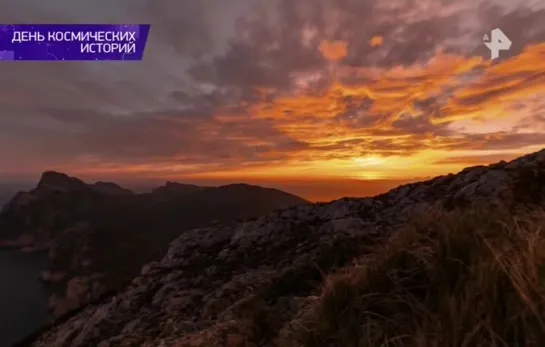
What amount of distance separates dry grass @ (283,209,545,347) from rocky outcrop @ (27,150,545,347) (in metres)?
1.43

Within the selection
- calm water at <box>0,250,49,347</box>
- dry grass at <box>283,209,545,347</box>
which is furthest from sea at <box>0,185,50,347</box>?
dry grass at <box>283,209,545,347</box>

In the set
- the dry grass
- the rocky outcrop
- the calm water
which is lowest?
the calm water

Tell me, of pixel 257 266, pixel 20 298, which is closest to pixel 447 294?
pixel 257 266

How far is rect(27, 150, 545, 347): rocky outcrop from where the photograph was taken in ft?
21.7

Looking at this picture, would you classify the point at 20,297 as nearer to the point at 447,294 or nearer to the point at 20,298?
the point at 20,298

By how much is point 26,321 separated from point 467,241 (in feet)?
337

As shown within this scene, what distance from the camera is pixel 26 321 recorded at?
274ft

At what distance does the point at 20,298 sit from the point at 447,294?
12654cm

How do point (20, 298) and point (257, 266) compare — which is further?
point (20, 298)

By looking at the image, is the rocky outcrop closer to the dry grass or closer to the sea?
the dry grass

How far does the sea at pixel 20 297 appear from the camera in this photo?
249 feet

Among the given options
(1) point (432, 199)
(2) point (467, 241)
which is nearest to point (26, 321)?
(1) point (432, 199)

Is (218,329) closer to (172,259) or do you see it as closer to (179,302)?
(179,302)

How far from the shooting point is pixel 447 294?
3.26 metres
